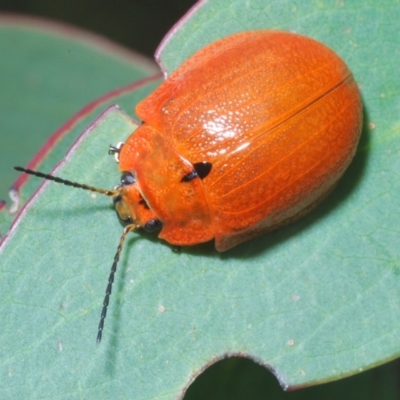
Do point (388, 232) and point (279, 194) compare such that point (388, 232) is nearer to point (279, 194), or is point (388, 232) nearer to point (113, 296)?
point (279, 194)

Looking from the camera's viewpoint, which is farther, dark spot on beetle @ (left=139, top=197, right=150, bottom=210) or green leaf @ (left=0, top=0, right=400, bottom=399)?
dark spot on beetle @ (left=139, top=197, right=150, bottom=210)

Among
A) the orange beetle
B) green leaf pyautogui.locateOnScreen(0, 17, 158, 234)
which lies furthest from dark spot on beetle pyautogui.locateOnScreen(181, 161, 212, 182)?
green leaf pyautogui.locateOnScreen(0, 17, 158, 234)

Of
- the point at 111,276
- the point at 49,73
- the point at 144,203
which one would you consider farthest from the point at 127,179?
the point at 49,73

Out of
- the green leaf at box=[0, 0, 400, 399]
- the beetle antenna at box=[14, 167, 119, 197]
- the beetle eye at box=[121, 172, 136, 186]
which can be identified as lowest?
the green leaf at box=[0, 0, 400, 399]

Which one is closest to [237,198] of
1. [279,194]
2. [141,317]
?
[279,194]

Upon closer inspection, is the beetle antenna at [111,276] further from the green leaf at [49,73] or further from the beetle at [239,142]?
the green leaf at [49,73]

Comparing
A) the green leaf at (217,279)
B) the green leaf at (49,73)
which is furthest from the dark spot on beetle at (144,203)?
the green leaf at (49,73)

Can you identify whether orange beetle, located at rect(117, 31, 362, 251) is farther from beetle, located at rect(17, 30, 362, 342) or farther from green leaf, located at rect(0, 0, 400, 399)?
green leaf, located at rect(0, 0, 400, 399)
